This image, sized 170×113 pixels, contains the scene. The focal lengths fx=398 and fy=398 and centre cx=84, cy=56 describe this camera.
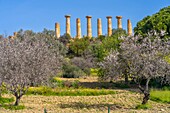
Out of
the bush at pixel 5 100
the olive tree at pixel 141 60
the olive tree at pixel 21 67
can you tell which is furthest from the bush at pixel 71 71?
the olive tree at pixel 141 60

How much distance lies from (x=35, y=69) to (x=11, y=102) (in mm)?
3310

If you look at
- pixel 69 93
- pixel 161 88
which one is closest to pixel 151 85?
pixel 161 88

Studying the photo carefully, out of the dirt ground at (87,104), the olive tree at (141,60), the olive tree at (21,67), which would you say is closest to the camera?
the dirt ground at (87,104)

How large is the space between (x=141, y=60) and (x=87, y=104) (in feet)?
12.2

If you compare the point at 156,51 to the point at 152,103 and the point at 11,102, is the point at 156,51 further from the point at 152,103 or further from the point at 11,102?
the point at 11,102

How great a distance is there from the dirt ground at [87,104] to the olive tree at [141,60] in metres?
1.41

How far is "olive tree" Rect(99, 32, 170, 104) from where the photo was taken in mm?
16891

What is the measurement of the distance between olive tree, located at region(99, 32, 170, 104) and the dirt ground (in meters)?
1.41

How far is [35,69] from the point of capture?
17.5m

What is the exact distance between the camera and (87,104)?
62.1 feet

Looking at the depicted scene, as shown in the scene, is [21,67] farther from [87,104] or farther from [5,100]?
[87,104]

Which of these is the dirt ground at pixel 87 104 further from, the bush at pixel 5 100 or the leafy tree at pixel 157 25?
the leafy tree at pixel 157 25

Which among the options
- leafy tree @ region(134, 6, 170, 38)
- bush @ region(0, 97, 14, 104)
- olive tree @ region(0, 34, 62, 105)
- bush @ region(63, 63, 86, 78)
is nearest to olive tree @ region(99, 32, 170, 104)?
olive tree @ region(0, 34, 62, 105)

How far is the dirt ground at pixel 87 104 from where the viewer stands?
54.7 feet
